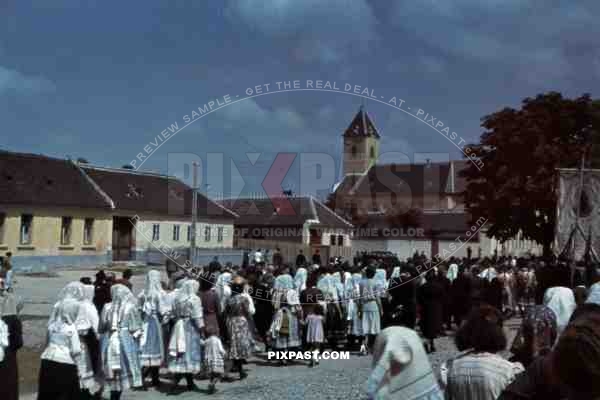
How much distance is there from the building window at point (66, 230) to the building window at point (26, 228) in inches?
75.7

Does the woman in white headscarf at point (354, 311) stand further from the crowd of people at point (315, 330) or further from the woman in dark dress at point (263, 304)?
the woman in dark dress at point (263, 304)

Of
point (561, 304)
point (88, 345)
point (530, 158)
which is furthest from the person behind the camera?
point (530, 158)

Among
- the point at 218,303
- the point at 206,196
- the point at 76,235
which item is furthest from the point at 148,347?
the point at 206,196

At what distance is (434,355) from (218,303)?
455 cm

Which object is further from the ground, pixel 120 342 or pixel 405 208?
pixel 405 208

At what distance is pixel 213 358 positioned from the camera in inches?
405

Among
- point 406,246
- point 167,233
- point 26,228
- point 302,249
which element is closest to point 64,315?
point 302,249

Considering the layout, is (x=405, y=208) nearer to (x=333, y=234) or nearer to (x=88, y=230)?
(x=333, y=234)

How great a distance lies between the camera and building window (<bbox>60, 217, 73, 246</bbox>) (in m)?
36.3

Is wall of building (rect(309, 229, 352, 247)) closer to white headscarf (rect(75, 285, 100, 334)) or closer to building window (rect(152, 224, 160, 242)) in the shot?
building window (rect(152, 224, 160, 242))

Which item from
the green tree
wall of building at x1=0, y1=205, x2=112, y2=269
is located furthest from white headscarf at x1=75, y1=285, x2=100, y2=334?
wall of building at x1=0, y1=205, x2=112, y2=269

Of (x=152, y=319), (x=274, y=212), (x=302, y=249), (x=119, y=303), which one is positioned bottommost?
(x=152, y=319)

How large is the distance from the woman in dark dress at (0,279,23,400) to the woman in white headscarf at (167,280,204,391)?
2.96 m

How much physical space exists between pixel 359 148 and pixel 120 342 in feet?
290
